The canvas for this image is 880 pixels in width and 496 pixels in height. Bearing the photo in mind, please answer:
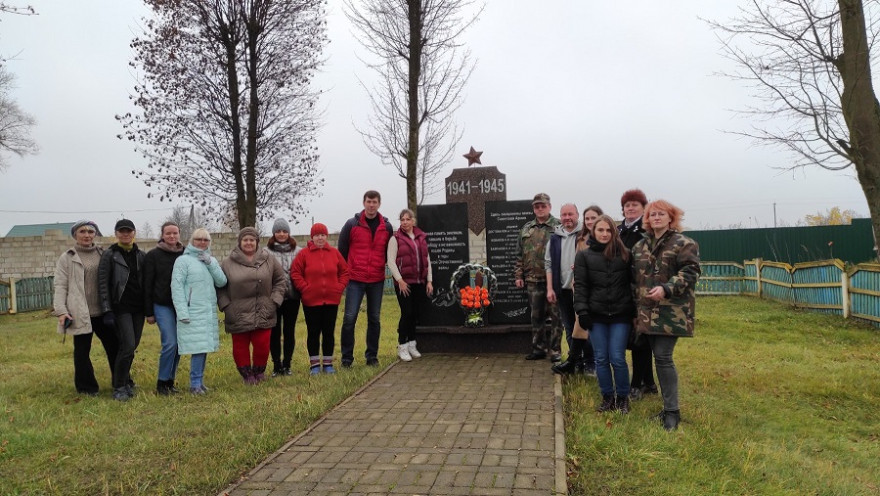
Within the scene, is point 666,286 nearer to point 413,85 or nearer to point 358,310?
point 358,310

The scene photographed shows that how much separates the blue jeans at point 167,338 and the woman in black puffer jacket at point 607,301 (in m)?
3.80

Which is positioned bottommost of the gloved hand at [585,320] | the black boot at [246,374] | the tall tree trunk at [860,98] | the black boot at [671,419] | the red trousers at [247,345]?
the black boot at [671,419]

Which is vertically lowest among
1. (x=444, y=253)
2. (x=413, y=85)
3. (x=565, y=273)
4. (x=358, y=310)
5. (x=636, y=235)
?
(x=358, y=310)

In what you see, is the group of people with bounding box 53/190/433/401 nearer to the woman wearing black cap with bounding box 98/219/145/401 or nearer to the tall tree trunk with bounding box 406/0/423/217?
the woman wearing black cap with bounding box 98/219/145/401

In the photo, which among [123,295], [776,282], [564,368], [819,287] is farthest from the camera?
[776,282]

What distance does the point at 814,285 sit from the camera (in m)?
12.8

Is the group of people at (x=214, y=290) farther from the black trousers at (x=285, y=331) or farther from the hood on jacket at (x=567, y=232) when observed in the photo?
the hood on jacket at (x=567, y=232)

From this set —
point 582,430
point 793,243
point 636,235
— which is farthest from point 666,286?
point 793,243

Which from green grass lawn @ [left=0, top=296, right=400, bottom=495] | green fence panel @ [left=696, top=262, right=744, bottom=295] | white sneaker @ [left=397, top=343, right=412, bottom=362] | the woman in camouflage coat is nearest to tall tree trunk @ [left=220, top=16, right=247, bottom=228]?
green grass lawn @ [left=0, top=296, right=400, bottom=495]

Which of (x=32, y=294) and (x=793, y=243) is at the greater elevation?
(x=793, y=243)

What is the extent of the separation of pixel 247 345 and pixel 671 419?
4106mm

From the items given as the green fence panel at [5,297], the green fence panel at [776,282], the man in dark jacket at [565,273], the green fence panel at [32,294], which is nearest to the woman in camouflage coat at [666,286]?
the man in dark jacket at [565,273]

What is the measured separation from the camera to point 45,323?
14.5 m

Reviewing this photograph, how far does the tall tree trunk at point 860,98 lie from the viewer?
822 centimetres
